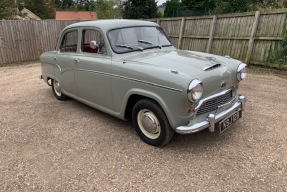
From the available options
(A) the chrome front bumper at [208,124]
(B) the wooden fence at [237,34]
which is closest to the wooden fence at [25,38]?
(B) the wooden fence at [237,34]

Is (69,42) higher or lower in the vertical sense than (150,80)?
higher

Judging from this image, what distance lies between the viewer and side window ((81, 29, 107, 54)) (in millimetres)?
4324

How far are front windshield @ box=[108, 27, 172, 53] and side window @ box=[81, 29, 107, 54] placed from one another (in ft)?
0.68

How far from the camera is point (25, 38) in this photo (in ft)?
39.9

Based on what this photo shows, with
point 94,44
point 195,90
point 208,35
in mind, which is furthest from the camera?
point 208,35

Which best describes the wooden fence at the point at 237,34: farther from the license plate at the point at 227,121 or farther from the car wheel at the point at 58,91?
the car wheel at the point at 58,91

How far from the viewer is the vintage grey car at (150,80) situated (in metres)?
3.30

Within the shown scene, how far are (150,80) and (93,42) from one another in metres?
1.45

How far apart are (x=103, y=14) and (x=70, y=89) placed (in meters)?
27.6

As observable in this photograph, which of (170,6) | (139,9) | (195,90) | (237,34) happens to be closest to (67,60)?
(195,90)

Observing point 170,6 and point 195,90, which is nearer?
point 195,90

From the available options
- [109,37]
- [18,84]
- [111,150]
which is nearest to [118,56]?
[109,37]

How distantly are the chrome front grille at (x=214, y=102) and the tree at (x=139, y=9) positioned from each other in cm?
1522

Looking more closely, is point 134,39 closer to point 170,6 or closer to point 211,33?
point 211,33
